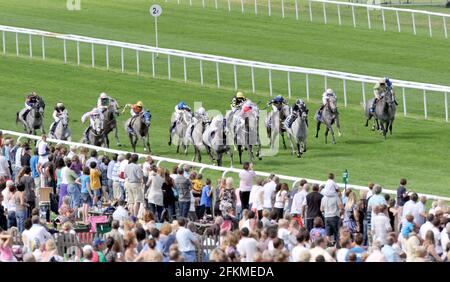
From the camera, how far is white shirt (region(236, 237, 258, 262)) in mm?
18500

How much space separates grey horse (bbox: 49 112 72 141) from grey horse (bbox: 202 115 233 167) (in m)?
3.19

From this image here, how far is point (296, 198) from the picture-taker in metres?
23.0

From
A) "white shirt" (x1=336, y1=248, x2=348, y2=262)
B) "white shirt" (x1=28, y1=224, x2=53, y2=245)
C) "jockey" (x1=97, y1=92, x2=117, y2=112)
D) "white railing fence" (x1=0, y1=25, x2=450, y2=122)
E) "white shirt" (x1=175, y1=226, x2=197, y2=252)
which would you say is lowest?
"white shirt" (x1=336, y1=248, x2=348, y2=262)

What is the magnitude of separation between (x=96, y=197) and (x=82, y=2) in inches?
1190

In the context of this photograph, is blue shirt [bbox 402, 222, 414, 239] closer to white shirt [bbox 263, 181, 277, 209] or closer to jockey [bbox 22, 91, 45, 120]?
white shirt [bbox 263, 181, 277, 209]

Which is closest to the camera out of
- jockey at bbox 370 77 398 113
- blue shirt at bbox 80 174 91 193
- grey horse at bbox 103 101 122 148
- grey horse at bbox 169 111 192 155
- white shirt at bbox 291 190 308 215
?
white shirt at bbox 291 190 308 215

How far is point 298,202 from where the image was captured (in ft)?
75.3

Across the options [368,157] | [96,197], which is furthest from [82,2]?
[96,197]

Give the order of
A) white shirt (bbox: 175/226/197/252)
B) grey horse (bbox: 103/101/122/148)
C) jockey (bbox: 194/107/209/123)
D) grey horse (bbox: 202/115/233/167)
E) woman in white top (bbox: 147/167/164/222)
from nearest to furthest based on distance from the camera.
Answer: white shirt (bbox: 175/226/197/252), woman in white top (bbox: 147/167/164/222), grey horse (bbox: 202/115/233/167), jockey (bbox: 194/107/209/123), grey horse (bbox: 103/101/122/148)

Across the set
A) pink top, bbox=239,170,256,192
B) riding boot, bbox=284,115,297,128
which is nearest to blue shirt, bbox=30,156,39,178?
pink top, bbox=239,170,256,192

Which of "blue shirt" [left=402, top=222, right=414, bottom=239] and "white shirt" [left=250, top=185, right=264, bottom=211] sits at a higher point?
"white shirt" [left=250, top=185, right=264, bottom=211]

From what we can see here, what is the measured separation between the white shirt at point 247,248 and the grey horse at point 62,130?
1352cm

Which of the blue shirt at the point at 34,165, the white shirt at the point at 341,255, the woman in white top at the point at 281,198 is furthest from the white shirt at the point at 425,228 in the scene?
the blue shirt at the point at 34,165
